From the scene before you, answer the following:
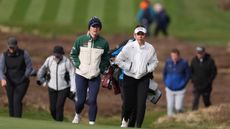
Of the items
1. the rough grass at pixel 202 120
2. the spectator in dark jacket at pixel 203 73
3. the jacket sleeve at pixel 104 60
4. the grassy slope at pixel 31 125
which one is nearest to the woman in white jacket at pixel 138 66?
the jacket sleeve at pixel 104 60

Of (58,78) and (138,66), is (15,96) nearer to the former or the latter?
(58,78)

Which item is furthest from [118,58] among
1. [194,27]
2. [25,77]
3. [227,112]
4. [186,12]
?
[186,12]

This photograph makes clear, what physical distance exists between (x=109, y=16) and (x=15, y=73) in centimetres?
3334

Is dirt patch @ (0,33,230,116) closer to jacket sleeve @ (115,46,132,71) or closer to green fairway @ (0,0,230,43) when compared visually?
green fairway @ (0,0,230,43)

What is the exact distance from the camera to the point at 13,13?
5194 cm

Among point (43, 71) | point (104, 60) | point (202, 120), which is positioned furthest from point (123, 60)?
point (202, 120)

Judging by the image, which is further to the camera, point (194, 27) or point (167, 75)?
point (194, 27)

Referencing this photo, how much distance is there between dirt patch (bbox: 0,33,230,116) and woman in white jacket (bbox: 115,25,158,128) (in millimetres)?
6937

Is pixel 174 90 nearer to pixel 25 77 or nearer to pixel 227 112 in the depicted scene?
pixel 227 112

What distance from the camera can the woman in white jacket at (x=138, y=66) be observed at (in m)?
15.9

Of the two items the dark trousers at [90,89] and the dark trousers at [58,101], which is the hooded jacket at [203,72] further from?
the dark trousers at [90,89]

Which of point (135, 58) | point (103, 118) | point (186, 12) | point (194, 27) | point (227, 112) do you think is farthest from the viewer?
point (186, 12)

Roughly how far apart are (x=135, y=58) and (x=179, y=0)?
139 ft

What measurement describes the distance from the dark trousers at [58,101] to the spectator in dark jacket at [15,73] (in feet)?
2.14
